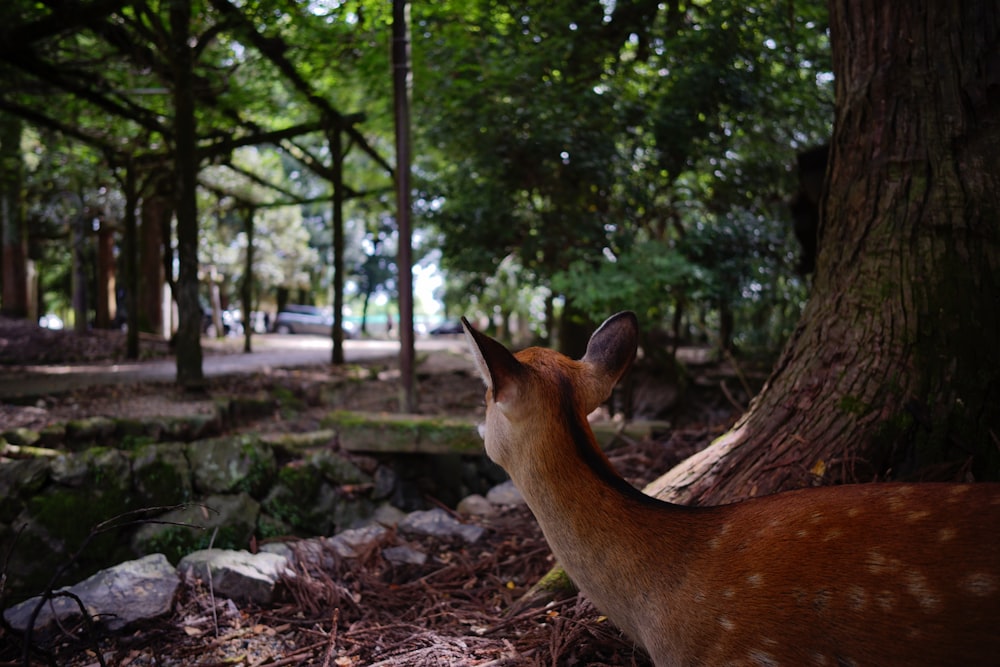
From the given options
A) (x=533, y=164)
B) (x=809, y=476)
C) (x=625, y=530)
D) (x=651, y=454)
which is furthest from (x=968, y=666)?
(x=533, y=164)

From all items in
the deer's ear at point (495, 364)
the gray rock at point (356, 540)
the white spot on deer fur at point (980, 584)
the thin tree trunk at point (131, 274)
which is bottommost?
the gray rock at point (356, 540)

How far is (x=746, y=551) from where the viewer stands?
168 cm

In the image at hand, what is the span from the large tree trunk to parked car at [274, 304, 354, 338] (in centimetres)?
2852

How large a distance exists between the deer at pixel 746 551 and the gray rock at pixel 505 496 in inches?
123

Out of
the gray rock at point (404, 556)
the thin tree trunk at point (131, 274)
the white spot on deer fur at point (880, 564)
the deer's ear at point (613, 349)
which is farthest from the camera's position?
the thin tree trunk at point (131, 274)

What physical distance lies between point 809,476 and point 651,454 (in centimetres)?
251

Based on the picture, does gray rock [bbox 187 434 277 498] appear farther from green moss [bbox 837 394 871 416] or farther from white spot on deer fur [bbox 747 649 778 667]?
white spot on deer fur [bbox 747 649 778 667]

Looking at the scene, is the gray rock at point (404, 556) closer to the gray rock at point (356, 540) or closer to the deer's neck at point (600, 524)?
the gray rock at point (356, 540)

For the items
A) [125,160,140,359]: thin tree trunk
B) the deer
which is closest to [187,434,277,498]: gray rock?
the deer

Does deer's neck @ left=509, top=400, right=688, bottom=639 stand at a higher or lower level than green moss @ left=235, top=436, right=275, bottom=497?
higher

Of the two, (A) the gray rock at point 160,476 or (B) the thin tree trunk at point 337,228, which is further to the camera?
(B) the thin tree trunk at point 337,228

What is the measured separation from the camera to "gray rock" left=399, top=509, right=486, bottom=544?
450 centimetres

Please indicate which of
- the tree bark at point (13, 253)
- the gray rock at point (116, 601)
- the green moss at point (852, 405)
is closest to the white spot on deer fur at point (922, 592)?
the green moss at point (852, 405)

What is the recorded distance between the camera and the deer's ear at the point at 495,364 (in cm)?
179
